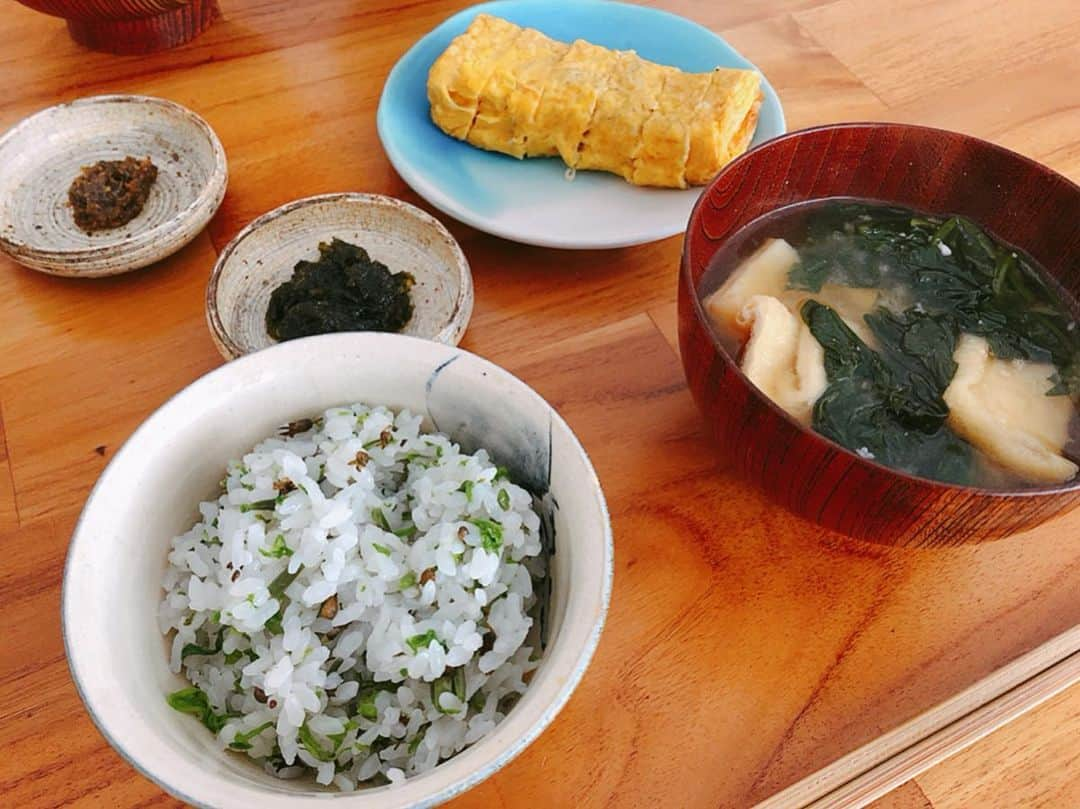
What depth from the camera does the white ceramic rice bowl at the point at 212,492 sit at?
0.75 metres

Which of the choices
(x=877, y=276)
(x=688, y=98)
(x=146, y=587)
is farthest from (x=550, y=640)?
(x=688, y=98)

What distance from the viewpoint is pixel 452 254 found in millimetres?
1401

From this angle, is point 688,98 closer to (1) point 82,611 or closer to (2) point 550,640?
(2) point 550,640

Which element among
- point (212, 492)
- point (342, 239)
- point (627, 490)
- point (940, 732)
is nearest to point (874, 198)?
point (627, 490)

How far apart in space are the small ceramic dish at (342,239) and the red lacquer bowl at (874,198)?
0.42m

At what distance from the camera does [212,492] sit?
103 cm

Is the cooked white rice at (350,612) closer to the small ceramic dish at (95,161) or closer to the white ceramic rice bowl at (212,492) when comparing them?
the white ceramic rice bowl at (212,492)

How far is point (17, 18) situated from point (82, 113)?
561 millimetres

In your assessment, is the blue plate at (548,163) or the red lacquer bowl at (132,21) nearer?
the blue plate at (548,163)

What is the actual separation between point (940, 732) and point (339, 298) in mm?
980

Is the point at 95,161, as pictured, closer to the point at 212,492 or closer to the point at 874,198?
the point at 212,492

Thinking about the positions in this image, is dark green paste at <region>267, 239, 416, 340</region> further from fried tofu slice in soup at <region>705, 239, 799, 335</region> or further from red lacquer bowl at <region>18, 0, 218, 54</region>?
red lacquer bowl at <region>18, 0, 218, 54</region>

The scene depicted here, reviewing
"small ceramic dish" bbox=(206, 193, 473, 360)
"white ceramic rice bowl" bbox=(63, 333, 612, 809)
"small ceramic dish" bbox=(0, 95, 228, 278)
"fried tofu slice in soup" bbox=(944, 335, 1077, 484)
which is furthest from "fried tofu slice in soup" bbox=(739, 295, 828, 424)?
"small ceramic dish" bbox=(0, 95, 228, 278)

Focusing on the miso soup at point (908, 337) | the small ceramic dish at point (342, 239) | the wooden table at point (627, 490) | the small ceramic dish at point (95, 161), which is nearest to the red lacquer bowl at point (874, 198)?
the miso soup at point (908, 337)
